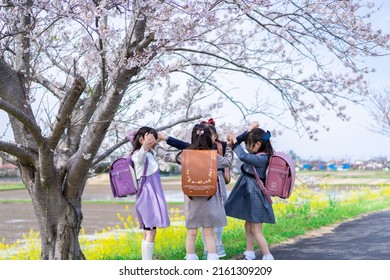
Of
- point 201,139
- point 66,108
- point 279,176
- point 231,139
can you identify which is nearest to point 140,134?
point 201,139

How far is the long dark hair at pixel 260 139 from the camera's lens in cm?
502

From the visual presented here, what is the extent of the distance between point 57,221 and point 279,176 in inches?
92.6

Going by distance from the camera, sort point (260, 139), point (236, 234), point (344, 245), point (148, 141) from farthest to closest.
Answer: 1. point (236, 234)
2. point (344, 245)
3. point (260, 139)
4. point (148, 141)

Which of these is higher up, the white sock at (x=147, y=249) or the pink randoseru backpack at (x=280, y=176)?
the pink randoseru backpack at (x=280, y=176)

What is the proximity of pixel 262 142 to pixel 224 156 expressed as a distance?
354mm

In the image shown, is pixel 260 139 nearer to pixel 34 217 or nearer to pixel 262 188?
pixel 262 188

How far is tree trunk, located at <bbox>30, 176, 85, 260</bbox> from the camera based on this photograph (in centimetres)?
576

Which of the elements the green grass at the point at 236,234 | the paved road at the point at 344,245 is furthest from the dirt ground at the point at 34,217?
the paved road at the point at 344,245

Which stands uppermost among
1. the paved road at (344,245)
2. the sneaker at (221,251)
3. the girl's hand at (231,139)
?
the girl's hand at (231,139)

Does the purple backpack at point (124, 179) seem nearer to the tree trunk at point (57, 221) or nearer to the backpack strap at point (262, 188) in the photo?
the backpack strap at point (262, 188)

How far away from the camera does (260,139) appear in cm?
502

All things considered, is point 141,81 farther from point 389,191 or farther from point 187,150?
point 389,191

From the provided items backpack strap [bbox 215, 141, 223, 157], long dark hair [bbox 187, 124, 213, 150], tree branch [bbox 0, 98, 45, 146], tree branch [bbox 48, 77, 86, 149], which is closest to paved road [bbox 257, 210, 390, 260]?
backpack strap [bbox 215, 141, 223, 157]

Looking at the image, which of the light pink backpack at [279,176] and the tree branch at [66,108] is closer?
the tree branch at [66,108]
